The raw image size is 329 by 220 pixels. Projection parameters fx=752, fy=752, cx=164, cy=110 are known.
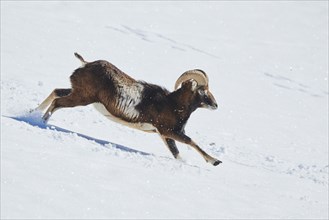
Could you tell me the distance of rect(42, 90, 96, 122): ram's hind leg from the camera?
9.95m

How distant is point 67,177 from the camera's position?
6.61 m

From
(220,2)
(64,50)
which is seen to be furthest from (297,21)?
(64,50)

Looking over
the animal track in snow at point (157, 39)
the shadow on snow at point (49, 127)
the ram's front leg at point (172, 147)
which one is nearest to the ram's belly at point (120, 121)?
the ram's front leg at point (172, 147)

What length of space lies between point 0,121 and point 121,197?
2.58 meters

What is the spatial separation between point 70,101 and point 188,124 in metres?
5.67

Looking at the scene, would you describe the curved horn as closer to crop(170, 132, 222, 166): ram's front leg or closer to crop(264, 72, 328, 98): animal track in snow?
crop(170, 132, 222, 166): ram's front leg

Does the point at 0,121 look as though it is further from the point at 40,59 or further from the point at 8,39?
the point at 8,39

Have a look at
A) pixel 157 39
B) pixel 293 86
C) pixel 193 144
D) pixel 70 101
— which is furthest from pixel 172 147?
pixel 157 39

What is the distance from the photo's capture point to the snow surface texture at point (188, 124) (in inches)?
265

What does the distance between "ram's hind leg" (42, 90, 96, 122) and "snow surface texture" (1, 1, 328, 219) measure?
26cm

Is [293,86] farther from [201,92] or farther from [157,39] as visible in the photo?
[201,92]

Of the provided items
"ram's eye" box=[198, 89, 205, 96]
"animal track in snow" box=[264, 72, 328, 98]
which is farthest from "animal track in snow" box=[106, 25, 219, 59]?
"ram's eye" box=[198, 89, 205, 96]

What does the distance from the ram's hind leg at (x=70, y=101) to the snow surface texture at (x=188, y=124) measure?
0.84 feet

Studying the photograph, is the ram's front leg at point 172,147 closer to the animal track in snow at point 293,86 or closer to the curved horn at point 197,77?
the curved horn at point 197,77
